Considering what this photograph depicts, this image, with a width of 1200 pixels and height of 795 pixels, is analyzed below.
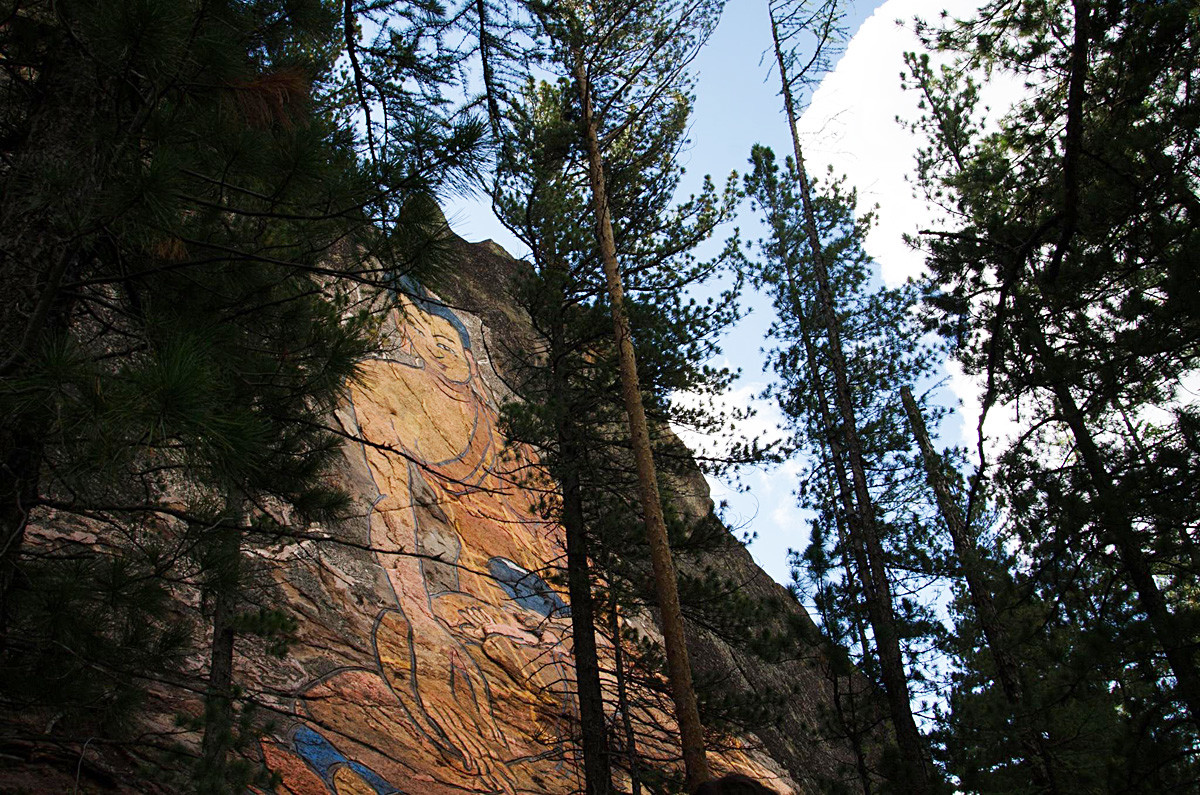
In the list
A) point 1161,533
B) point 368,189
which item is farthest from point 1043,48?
point 368,189

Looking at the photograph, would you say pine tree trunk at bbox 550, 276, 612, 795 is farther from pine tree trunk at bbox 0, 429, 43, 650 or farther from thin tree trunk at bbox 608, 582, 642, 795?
pine tree trunk at bbox 0, 429, 43, 650

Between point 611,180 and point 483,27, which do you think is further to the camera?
point 611,180

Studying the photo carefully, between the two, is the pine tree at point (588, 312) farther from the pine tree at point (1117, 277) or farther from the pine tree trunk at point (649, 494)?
the pine tree at point (1117, 277)

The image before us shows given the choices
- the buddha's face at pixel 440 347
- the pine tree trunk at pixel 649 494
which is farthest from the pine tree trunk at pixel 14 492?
the buddha's face at pixel 440 347

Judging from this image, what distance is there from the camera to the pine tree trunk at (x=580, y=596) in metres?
6.81

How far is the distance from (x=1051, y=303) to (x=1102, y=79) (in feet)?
4.27

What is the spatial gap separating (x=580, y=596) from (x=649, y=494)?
136 cm

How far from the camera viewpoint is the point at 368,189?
3.67m

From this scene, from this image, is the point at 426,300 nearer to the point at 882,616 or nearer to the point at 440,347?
the point at 882,616

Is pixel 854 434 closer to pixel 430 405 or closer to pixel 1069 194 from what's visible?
pixel 430 405

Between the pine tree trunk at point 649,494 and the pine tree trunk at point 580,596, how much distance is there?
0.70 m

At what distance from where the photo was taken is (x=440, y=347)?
14055 millimetres

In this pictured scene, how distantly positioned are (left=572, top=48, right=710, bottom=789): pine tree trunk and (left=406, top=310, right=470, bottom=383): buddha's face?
221 inches

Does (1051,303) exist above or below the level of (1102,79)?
below
